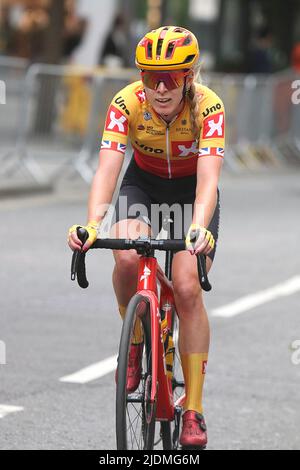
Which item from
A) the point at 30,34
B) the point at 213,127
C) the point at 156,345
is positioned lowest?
the point at 156,345

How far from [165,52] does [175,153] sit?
0.56m

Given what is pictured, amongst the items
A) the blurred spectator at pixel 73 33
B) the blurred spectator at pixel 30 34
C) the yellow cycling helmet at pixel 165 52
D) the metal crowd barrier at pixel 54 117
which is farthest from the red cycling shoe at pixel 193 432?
the blurred spectator at pixel 30 34

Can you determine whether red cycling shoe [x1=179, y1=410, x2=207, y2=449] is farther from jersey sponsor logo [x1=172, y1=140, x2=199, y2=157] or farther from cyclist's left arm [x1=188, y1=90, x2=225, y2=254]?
jersey sponsor logo [x1=172, y1=140, x2=199, y2=157]

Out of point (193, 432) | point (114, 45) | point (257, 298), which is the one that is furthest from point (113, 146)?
point (114, 45)

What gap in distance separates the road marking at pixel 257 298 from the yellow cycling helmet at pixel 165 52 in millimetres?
4638

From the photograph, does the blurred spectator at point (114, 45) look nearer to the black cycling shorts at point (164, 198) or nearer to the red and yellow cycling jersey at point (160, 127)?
the black cycling shorts at point (164, 198)

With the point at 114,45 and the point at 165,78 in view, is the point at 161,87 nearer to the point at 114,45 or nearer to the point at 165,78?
the point at 165,78

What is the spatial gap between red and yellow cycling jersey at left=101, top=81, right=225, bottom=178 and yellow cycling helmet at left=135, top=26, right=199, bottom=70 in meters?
0.29

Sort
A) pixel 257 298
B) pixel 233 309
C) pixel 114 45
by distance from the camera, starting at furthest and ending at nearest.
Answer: pixel 114 45 < pixel 257 298 < pixel 233 309

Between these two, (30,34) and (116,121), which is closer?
(116,121)

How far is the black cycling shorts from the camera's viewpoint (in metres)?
6.05

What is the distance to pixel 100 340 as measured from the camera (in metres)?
9.03
